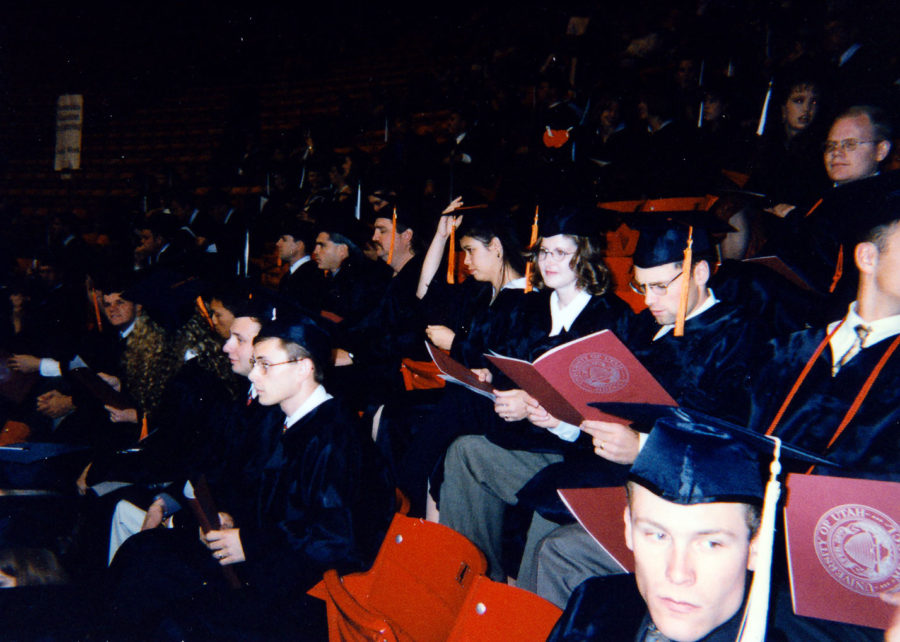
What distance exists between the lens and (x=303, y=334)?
2.52 m

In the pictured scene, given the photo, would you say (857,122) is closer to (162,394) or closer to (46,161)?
(162,394)

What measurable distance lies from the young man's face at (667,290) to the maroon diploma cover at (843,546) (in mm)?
1034

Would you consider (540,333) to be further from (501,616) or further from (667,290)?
(501,616)

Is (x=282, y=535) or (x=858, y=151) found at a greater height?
(x=858, y=151)

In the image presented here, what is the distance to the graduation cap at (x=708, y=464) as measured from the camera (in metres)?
1.23

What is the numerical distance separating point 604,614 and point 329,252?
3848 mm

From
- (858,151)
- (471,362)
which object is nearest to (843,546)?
(858,151)

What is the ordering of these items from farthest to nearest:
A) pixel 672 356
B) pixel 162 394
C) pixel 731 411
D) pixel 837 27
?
pixel 837 27 → pixel 162 394 → pixel 672 356 → pixel 731 411

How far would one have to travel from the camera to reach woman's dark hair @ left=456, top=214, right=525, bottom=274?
11.7 feet

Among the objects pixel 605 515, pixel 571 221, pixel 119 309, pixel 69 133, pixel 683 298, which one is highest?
pixel 69 133

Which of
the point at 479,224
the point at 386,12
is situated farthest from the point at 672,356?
the point at 386,12

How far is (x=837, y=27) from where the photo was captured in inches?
175

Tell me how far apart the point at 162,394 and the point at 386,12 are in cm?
892

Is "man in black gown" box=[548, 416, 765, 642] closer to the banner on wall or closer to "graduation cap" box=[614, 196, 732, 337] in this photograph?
"graduation cap" box=[614, 196, 732, 337]
